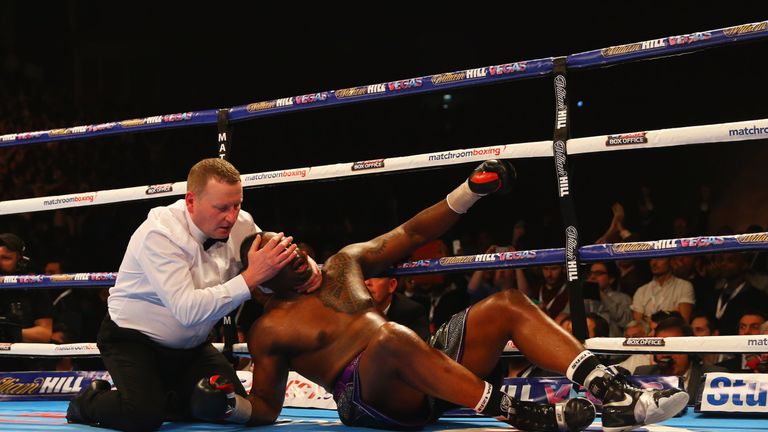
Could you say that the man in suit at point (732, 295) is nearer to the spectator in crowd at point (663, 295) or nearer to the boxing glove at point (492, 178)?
the spectator in crowd at point (663, 295)

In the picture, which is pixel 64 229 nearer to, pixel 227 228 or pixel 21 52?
pixel 21 52

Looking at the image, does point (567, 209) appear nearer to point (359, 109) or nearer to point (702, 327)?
point (702, 327)

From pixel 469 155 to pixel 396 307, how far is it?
4.00 feet

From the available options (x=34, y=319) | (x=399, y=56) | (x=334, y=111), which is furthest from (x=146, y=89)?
(x=34, y=319)

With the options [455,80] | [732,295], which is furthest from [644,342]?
[732,295]

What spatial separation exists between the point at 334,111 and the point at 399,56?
1.04 m

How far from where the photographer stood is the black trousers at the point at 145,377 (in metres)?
2.79

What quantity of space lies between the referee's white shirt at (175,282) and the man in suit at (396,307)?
3.52ft

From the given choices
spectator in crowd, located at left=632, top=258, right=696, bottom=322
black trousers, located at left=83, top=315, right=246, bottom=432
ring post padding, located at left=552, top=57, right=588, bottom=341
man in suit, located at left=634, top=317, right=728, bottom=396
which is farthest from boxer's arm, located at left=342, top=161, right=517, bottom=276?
spectator in crowd, located at left=632, top=258, right=696, bottom=322

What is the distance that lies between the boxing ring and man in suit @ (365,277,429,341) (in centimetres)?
80

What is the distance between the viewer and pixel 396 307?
4.06m

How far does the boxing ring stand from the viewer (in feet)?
8.77

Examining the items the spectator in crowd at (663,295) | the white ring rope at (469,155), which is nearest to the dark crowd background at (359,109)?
the spectator in crowd at (663,295)

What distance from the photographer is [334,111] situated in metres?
10.0
